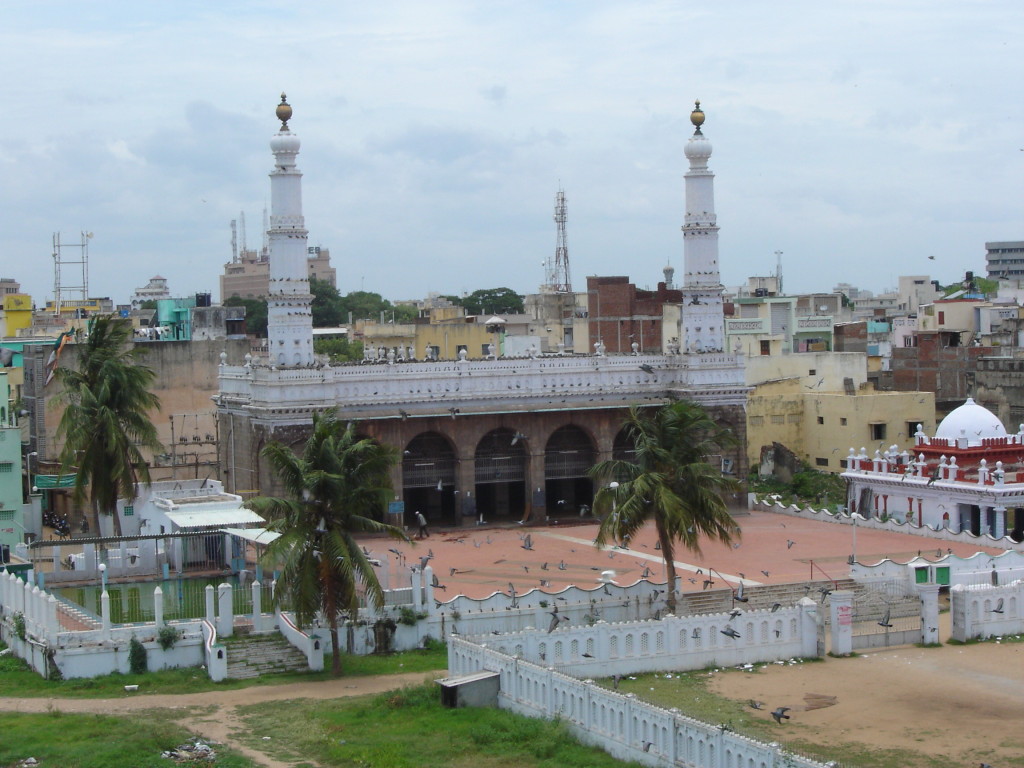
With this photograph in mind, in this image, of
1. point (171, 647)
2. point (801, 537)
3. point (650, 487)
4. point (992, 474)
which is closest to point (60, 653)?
point (171, 647)

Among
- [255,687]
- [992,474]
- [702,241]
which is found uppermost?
[702,241]

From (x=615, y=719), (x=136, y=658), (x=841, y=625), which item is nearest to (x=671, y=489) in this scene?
(x=841, y=625)

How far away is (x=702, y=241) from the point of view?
175 ft

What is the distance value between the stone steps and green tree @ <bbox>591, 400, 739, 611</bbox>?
6.94 meters

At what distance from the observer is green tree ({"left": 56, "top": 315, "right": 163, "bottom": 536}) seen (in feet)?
131

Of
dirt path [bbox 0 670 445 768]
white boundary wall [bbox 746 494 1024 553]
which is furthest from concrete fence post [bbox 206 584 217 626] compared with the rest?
white boundary wall [bbox 746 494 1024 553]

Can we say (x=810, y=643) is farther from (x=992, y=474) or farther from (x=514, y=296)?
(x=514, y=296)

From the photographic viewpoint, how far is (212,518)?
40.5m

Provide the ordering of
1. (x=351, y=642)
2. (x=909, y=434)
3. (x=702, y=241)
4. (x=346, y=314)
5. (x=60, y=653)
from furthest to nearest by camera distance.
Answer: (x=346, y=314) < (x=909, y=434) < (x=702, y=241) < (x=351, y=642) < (x=60, y=653)

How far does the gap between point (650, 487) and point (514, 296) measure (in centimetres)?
10977

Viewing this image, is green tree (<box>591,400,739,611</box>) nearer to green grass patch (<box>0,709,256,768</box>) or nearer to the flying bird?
the flying bird

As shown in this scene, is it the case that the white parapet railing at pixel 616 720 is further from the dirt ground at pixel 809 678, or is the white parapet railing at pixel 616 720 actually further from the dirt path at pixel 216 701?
the dirt ground at pixel 809 678

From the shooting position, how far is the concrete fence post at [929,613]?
34.0 metres

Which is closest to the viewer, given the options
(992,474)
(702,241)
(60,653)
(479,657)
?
(479,657)
